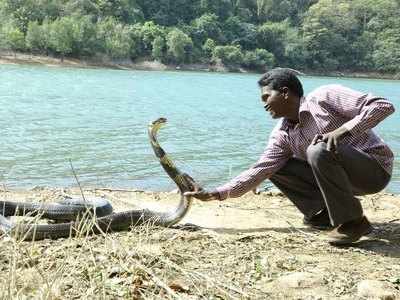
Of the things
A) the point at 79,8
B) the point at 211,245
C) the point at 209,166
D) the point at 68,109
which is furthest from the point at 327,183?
the point at 79,8

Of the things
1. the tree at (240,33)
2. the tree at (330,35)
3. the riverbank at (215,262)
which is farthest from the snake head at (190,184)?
the tree at (240,33)

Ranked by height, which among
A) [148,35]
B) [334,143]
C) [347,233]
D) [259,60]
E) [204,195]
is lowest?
[259,60]

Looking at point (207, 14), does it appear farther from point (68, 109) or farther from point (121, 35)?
point (68, 109)

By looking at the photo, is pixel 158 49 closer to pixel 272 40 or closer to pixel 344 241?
pixel 272 40

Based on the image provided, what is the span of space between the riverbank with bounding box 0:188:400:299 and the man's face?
0.89 m

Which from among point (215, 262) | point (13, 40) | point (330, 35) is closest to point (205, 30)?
point (330, 35)

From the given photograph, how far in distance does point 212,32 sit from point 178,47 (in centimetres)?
2023

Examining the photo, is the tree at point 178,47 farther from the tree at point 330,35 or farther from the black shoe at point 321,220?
the black shoe at point 321,220

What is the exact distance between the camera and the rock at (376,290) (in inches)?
121

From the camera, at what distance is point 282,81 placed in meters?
4.02

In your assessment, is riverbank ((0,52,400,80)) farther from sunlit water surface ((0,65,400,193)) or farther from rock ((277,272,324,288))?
rock ((277,272,324,288))

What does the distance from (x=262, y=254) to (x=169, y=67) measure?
79.8 m

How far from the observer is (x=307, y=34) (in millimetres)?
109375

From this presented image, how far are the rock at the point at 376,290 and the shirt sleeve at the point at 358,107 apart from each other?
3.16 feet
